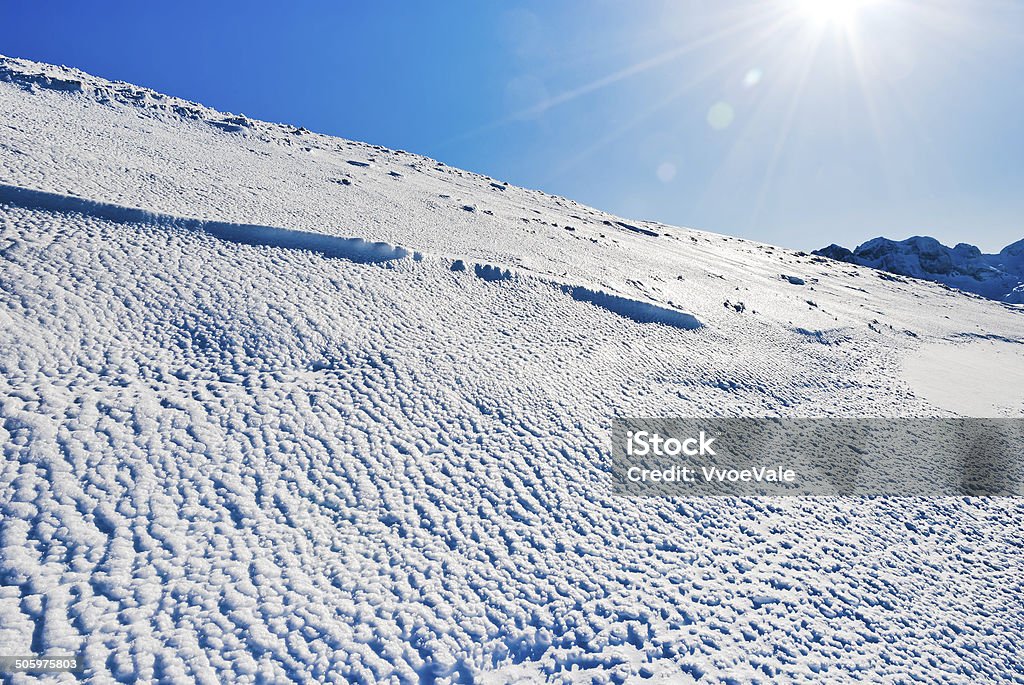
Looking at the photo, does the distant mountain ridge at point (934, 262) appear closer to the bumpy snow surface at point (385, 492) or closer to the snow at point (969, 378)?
the snow at point (969, 378)

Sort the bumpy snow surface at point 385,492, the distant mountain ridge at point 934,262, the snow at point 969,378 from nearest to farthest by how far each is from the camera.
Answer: the bumpy snow surface at point 385,492, the snow at point 969,378, the distant mountain ridge at point 934,262

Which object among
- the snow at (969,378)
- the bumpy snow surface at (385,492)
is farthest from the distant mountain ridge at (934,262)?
the bumpy snow surface at (385,492)

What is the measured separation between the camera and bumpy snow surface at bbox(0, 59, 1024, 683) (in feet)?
7.93

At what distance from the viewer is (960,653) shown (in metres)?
3.00

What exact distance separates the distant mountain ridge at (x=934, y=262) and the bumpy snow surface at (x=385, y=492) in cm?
3748

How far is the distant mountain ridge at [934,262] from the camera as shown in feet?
123

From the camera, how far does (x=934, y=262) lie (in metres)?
41.7

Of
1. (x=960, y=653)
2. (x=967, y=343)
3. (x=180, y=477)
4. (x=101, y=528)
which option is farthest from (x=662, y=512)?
(x=967, y=343)

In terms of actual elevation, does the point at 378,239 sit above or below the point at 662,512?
above

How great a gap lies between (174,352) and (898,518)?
6087mm

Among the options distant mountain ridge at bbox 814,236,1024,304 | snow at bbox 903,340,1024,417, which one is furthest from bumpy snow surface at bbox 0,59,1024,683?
distant mountain ridge at bbox 814,236,1024,304

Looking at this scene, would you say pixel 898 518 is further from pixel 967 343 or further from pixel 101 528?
pixel 967 343

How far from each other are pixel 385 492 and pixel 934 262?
53103 mm

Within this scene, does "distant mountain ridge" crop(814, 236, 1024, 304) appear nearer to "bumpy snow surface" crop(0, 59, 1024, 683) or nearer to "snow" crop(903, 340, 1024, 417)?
"snow" crop(903, 340, 1024, 417)
